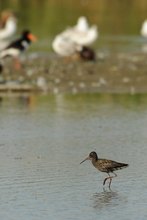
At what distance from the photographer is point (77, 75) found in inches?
773

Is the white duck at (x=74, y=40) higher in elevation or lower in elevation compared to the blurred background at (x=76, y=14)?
lower

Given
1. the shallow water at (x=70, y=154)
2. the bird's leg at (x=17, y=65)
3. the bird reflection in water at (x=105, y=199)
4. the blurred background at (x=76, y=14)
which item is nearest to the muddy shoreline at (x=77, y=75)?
the bird's leg at (x=17, y=65)

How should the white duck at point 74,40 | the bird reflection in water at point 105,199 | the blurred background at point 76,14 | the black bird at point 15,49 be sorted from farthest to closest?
1. the blurred background at point 76,14
2. the white duck at point 74,40
3. the black bird at point 15,49
4. the bird reflection in water at point 105,199

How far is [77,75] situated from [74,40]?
4529 millimetres

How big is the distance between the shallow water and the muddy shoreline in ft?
3.03

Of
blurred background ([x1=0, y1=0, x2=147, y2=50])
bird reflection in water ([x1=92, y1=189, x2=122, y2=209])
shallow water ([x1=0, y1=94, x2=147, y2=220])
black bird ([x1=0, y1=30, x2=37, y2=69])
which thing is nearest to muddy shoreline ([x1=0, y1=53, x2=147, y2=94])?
black bird ([x1=0, y1=30, x2=37, y2=69])

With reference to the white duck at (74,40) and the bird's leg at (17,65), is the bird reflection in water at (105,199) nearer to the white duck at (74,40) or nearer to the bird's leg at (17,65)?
the bird's leg at (17,65)

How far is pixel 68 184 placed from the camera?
990 cm

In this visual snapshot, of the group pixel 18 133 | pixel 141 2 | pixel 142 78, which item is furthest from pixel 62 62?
pixel 141 2

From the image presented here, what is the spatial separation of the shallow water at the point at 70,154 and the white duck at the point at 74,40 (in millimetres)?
5135

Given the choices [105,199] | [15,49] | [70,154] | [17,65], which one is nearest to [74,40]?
[15,49]

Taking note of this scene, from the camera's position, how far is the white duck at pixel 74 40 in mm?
22406

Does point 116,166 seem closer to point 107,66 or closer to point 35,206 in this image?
point 35,206

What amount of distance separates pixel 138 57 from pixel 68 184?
1253cm
